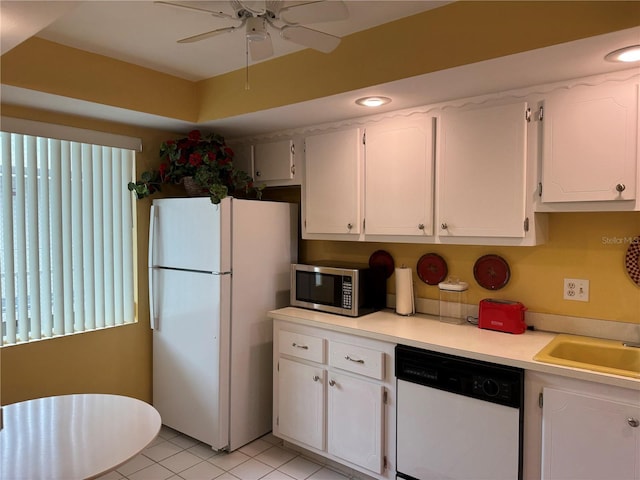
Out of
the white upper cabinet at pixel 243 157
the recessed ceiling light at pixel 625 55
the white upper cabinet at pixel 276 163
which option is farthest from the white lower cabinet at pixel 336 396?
the recessed ceiling light at pixel 625 55

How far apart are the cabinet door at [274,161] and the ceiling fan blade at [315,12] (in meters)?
1.55

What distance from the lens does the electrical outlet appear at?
2293 mm

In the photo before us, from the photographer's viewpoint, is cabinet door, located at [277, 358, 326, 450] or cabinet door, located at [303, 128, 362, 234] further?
cabinet door, located at [303, 128, 362, 234]

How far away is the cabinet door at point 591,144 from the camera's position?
1.91m

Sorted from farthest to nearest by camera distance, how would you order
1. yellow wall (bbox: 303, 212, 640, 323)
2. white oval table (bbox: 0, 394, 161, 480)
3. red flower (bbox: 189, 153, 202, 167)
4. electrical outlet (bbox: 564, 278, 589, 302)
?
1. red flower (bbox: 189, 153, 202, 167)
2. electrical outlet (bbox: 564, 278, 589, 302)
3. yellow wall (bbox: 303, 212, 640, 323)
4. white oval table (bbox: 0, 394, 161, 480)

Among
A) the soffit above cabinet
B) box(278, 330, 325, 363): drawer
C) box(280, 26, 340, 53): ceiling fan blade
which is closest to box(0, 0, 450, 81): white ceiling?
box(280, 26, 340, 53): ceiling fan blade

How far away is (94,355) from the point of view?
9.81 feet

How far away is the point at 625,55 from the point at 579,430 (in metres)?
1.51

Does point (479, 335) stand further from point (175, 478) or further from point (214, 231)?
point (175, 478)

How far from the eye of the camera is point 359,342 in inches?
96.7

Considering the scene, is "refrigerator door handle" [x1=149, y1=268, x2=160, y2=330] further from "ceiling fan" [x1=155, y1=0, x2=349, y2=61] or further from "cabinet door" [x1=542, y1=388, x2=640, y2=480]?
"cabinet door" [x1=542, y1=388, x2=640, y2=480]

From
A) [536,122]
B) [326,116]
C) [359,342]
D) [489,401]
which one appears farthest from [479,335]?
[326,116]

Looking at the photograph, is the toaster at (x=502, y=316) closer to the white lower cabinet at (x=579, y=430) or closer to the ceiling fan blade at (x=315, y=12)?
the white lower cabinet at (x=579, y=430)

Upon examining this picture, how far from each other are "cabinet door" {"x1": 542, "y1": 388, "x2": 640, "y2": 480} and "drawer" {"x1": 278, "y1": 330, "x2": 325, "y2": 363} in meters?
1.21
